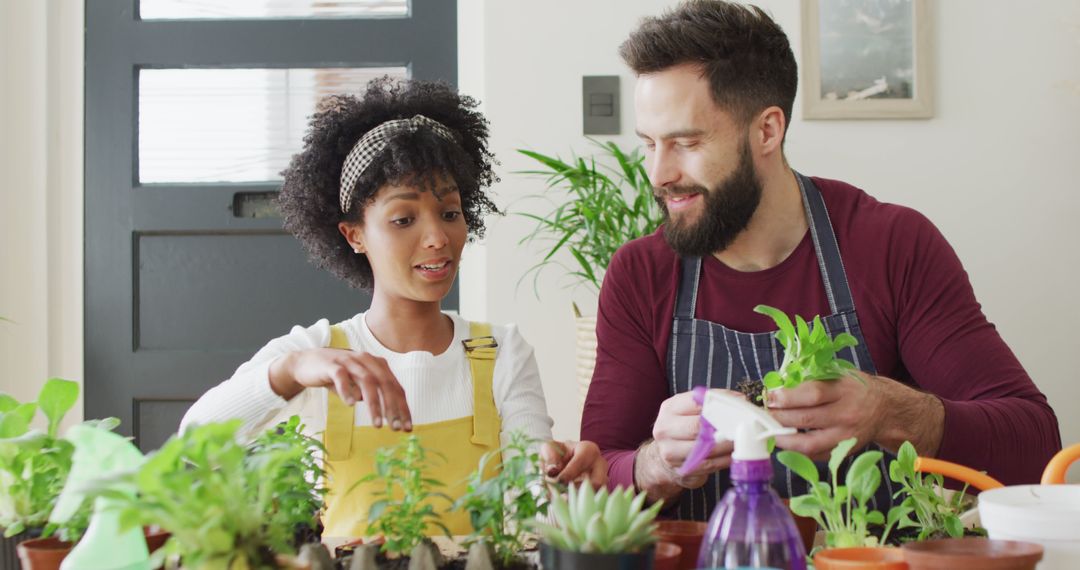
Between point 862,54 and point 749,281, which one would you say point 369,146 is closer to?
point 749,281

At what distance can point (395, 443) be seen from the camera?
171cm

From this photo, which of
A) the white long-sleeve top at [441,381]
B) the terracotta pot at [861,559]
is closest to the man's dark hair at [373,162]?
the white long-sleeve top at [441,381]

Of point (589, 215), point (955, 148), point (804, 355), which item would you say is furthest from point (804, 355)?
point (955, 148)

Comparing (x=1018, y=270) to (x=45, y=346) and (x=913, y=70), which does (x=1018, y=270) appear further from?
(x=45, y=346)

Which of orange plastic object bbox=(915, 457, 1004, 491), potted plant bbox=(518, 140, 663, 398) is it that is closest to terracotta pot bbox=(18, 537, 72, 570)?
orange plastic object bbox=(915, 457, 1004, 491)

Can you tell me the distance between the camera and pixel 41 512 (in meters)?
1.03

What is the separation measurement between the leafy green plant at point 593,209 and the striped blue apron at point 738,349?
688 mm

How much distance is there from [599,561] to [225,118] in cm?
275

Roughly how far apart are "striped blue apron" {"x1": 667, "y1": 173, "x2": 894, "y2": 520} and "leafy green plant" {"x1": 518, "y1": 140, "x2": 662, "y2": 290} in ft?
2.26

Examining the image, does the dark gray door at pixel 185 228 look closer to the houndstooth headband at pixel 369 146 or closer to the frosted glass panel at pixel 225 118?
the frosted glass panel at pixel 225 118

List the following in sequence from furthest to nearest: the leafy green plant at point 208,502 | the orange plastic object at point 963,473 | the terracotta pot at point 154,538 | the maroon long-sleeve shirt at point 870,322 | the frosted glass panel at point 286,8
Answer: the frosted glass panel at point 286,8 < the maroon long-sleeve shirt at point 870,322 < the orange plastic object at point 963,473 < the terracotta pot at point 154,538 < the leafy green plant at point 208,502

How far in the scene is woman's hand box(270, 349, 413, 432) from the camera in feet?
3.76

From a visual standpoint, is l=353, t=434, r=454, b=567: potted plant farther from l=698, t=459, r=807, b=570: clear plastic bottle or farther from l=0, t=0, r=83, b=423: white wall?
l=0, t=0, r=83, b=423: white wall

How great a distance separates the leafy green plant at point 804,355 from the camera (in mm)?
1069
